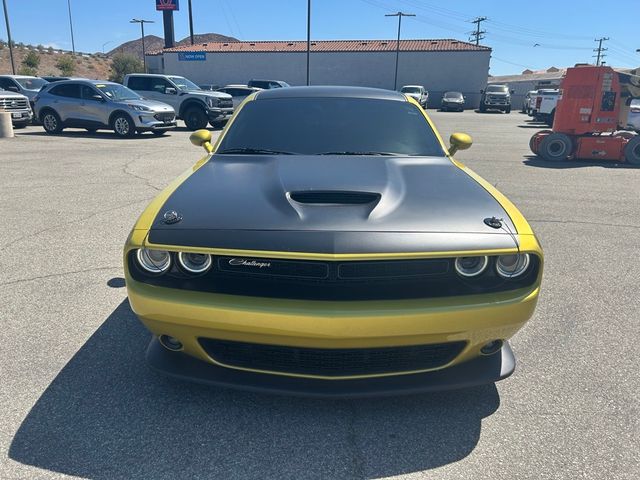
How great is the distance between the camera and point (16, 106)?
53.2 ft

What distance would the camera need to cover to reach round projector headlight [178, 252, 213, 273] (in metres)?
2.20

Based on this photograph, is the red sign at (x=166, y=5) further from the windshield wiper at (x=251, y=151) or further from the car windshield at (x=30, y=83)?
the windshield wiper at (x=251, y=151)

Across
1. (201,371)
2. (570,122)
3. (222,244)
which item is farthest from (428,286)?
(570,122)

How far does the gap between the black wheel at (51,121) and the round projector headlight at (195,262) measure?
15650 mm

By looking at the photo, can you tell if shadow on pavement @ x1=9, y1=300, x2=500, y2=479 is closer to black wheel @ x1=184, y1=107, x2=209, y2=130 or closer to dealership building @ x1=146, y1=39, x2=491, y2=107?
black wheel @ x1=184, y1=107, x2=209, y2=130

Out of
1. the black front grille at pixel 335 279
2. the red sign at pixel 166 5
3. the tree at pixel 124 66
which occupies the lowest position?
the black front grille at pixel 335 279

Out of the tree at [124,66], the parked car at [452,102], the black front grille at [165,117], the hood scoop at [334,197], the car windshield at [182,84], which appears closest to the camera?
the hood scoop at [334,197]

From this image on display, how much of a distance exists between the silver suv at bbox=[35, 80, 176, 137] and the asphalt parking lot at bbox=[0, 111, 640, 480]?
437 inches

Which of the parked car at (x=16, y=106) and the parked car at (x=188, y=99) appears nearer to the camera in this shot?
the parked car at (x=16, y=106)

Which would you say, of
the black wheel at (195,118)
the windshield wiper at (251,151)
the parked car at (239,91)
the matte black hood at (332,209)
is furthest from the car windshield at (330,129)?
the parked car at (239,91)

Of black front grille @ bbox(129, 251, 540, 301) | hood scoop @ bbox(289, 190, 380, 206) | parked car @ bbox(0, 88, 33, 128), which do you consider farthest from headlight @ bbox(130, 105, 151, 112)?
black front grille @ bbox(129, 251, 540, 301)

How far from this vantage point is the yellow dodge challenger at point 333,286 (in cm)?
209

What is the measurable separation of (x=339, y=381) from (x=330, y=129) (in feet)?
6.66

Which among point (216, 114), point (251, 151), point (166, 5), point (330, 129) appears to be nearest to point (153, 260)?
point (251, 151)
